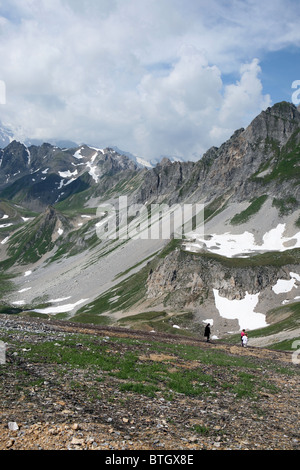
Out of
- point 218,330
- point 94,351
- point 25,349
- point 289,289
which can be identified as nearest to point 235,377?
point 94,351

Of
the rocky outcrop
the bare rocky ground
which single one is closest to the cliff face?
the rocky outcrop

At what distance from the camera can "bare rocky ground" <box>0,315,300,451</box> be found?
1191 centimetres

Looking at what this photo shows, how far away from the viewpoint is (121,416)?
A: 1441 centimetres

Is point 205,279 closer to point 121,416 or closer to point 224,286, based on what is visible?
point 224,286

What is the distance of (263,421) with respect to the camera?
16219mm

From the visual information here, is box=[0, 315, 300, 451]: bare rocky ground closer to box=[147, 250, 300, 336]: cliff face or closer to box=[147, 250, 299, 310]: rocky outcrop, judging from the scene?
box=[147, 250, 300, 336]: cliff face

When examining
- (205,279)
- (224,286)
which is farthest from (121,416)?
(205,279)

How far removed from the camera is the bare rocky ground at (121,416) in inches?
469

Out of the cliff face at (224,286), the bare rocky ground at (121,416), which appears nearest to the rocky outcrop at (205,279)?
the cliff face at (224,286)

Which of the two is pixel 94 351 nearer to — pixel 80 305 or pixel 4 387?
pixel 4 387

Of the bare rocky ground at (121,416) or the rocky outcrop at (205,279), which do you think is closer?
the bare rocky ground at (121,416)

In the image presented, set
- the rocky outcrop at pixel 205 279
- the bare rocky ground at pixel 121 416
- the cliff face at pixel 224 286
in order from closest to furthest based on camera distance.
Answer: the bare rocky ground at pixel 121 416, the cliff face at pixel 224 286, the rocky outcrop at pixel 205 279

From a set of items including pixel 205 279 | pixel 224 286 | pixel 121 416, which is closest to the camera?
pixel 121 416

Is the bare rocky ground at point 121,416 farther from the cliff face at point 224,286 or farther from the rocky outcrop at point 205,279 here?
the rocky outcrop at point 205,279
